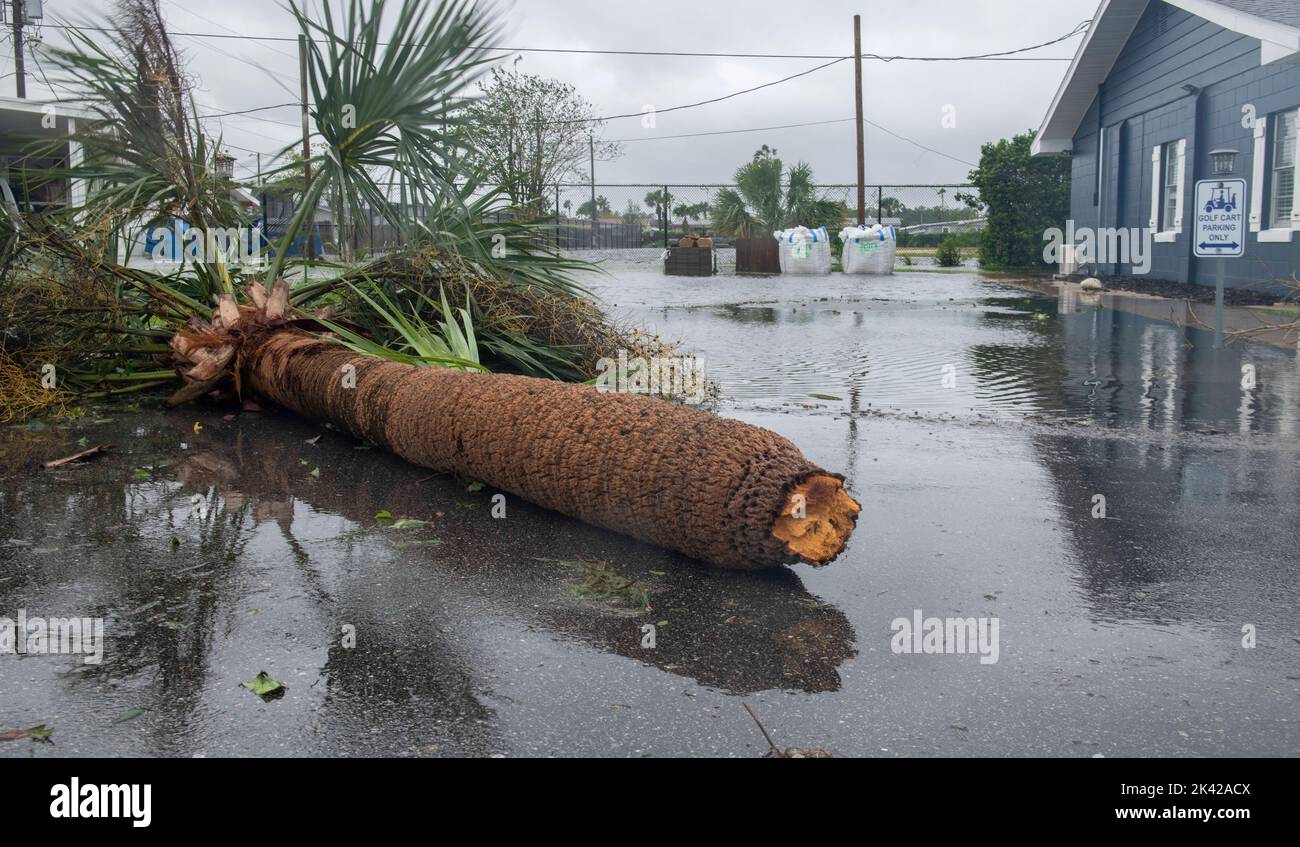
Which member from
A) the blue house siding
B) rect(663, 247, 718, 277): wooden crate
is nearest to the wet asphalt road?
the blue house siding

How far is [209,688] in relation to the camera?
3.23m

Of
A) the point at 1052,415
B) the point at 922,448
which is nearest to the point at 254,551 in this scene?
the point at 922,448

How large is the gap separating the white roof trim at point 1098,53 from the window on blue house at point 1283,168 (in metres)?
1.81

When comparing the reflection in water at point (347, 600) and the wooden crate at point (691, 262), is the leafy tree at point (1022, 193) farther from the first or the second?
the reflection in water at point (347, 600)

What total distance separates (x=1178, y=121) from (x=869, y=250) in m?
9.34

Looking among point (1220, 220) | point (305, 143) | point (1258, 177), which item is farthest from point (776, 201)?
point (305, 143)

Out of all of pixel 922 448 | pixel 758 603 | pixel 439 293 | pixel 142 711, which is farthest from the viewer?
pixel 439 293

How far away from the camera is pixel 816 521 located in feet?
13.7

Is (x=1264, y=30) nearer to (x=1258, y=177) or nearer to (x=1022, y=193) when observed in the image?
(x=1258, y=177)

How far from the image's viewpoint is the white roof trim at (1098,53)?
15.8m

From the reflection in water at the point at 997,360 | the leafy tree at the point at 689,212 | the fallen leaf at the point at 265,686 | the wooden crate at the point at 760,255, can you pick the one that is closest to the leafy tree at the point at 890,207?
the leafy tree at the point at 689,212

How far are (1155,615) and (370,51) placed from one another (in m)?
5.98

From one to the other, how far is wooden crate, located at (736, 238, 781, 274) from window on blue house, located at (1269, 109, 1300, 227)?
15.1m
